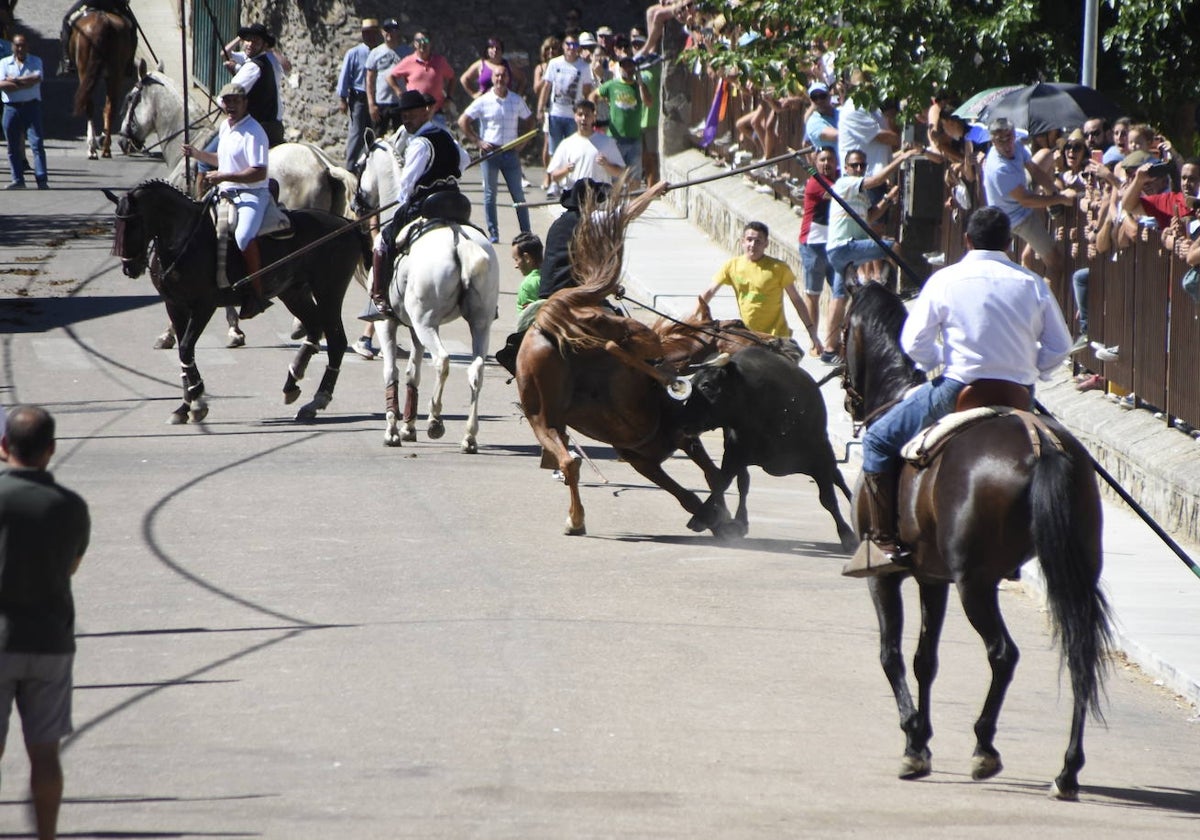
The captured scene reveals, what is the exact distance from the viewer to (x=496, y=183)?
963 inches

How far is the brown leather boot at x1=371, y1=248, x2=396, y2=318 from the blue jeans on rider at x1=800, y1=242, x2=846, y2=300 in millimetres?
4919

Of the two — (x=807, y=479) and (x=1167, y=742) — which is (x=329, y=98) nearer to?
(x=807, y=479)

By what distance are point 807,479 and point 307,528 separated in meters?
4.62

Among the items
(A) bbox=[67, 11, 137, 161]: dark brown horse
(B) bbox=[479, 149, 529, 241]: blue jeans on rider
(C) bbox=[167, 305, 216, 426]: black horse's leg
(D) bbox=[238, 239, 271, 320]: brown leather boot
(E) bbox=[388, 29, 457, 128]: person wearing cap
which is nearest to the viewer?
(C) bbox=[167, 305, 216, 426]: black horse's leg

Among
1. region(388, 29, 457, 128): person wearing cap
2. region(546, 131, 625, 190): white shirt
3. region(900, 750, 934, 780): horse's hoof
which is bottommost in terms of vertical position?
region(900, 750, 934, 780): horse's hoof

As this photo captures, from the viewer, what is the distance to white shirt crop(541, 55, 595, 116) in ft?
86.6

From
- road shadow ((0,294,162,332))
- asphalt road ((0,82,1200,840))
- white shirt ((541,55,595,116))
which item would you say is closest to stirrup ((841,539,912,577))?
asphalt road ((0,82,1200,840))

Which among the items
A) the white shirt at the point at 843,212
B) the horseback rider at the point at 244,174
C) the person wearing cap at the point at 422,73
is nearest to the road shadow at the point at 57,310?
the horseback rider at the point at 244,174

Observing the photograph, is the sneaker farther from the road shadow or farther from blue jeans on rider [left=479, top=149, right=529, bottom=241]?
blue jeans on rider [left=479, top=149, right=529, bottom=241]

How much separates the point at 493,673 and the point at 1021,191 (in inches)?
323

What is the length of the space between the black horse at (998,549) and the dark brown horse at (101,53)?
24739mm

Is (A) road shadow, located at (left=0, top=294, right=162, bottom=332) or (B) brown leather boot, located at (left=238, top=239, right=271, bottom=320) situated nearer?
(B) brown leather boot, located at (left=238, top=239, right=271, bottom=320)

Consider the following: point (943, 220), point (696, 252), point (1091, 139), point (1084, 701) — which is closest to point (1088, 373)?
point (1091, 139)

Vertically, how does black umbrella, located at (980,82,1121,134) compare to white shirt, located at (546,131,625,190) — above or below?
above
